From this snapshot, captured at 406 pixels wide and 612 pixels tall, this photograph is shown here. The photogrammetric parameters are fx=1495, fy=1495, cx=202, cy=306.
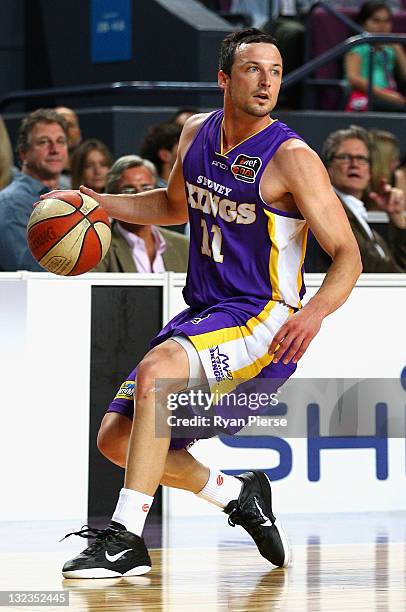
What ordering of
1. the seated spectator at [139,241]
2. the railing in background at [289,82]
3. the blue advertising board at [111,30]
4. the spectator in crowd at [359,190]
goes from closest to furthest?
the seated spectator at [139,241]
the spectator in crowd at [359,190]
the railing in background at [289,82]
the blue advertising board at [111,30]

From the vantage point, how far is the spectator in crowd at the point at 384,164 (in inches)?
419

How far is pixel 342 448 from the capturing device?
325 inches

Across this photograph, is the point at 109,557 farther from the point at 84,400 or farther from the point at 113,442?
the point at 84,400

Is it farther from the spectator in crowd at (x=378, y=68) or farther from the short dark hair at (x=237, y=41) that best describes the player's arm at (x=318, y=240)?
the spectator in crowd at (x=378, y=68)

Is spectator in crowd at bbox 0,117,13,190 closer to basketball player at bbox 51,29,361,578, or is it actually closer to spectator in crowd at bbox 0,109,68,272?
spectator in crowd at bbox 0,109,68,272

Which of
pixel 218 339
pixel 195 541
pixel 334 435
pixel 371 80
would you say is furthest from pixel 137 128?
pixel 218 339

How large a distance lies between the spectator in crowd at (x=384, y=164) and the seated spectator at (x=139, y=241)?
223cm

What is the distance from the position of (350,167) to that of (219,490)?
398 centimetres

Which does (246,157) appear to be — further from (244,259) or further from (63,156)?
(63,156)

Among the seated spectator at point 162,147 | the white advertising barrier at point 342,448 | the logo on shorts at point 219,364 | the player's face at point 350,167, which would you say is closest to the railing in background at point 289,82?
the seated spectator at point 162,147

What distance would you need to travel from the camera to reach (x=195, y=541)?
7.09 metres

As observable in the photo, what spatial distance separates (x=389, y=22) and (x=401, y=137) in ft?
3.73

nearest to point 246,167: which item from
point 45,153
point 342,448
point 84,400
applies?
point 84,400

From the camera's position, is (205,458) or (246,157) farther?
(205,458)
